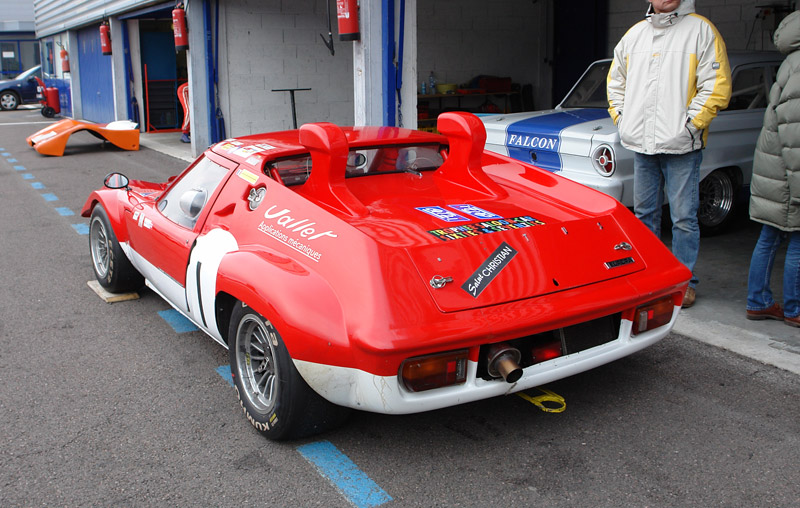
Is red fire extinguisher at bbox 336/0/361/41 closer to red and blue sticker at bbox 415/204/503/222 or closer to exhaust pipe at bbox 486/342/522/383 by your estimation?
red and blue sticker at bbox 415/204/503/222

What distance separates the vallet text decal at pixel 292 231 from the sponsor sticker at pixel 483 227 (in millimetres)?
463

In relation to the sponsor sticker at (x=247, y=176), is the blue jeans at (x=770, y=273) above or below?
below

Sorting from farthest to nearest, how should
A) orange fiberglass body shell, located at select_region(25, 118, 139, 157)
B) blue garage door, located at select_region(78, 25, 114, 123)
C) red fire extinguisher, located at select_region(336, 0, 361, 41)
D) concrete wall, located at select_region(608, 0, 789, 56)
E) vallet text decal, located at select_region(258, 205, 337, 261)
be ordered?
1. blue garage door, located at select_region(78, 25, 114, 123)
2. orange fiberglass body shell, located at select_region(25, 118, 139, 157)
3. concrete wall, located at select_region(608, 0, 789, 56)
4. red fire extinguisher, located at select_region(336, 0, 361, 41)
5. vallet text decal, located at select_region(258, 205, 337, 261)

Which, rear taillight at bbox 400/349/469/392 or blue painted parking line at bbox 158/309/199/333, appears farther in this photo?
blue painted parking line at bbox 158/309/199/333

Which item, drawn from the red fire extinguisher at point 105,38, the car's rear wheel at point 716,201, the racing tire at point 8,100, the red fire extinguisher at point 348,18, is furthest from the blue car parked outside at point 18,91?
the car's rear wheel at point 716,201

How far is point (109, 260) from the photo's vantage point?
4.93m

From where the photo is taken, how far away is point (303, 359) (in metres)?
2.74

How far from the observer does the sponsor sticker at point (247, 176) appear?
3.51 m

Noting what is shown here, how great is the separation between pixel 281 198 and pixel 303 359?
0.88 metres

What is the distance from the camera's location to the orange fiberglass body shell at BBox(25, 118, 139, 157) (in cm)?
1366

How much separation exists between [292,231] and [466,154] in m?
1.16

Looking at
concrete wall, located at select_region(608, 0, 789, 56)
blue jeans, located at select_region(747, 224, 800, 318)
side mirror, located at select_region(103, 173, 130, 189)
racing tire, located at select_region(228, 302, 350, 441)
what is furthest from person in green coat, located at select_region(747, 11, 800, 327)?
concrete wall, located at select_region(608, 0, 789, 56)

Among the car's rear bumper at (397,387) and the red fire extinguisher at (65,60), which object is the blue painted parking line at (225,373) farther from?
the red fire extinguisher at (65,60)

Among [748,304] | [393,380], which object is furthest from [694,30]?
[393,380]
